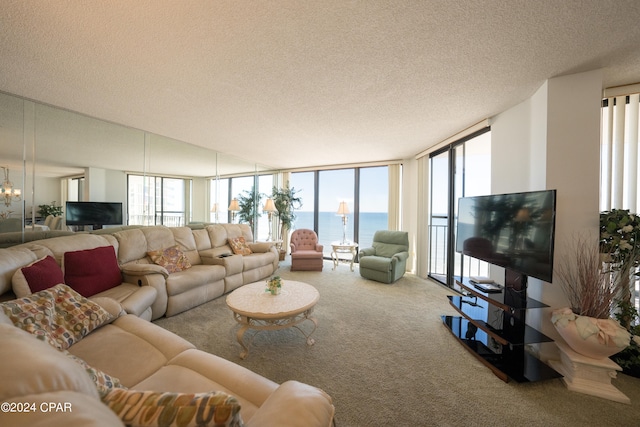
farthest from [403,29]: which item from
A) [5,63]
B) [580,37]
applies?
[5,63]

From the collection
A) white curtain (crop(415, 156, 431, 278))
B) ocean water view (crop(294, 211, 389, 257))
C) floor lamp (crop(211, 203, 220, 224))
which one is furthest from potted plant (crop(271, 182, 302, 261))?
ocean water view (crop(294, 211, 389, 257))

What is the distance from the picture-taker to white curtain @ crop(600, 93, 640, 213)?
7.12 feet

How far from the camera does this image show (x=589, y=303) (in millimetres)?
1768

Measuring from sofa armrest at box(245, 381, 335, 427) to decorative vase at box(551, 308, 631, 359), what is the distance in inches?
81.8

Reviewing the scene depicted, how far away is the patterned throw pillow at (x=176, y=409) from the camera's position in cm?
59

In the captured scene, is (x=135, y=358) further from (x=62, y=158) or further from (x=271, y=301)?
(x=62, y=158)

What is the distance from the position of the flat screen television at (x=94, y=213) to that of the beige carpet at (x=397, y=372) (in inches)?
75.4

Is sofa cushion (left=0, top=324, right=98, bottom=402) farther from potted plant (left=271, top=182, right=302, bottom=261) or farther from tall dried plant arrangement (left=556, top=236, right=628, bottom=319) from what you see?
potted plant (left=271, top=182, right=302, bottom=261)

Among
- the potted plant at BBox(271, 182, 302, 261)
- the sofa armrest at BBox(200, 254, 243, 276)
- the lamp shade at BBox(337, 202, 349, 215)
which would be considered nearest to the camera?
the sofa armrest at BBox(200, 254, 243, 276)

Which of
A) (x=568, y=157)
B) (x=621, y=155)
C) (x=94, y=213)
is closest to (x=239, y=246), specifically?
(x=94, y=213)

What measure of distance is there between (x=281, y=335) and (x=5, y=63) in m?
3.47

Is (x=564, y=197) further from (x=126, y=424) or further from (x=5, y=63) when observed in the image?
(x=5, y=63)

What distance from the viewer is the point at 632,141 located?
220 centimetres

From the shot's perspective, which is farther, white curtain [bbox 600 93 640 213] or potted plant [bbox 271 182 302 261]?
potted plant [bbox 271 182 302 261]
